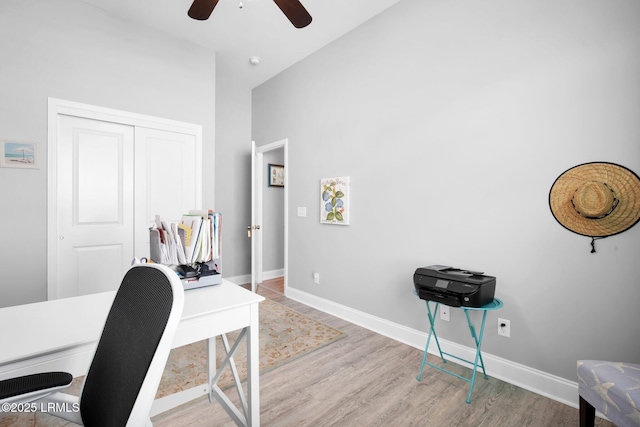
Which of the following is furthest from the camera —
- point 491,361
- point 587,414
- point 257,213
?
point 257,213

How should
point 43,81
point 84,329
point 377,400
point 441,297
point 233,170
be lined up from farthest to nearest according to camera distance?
1. point 233,170
2. point 43,81
3. point 441,297
4. point 377,400
5. point 84,329

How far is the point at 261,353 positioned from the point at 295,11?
8.27 feet

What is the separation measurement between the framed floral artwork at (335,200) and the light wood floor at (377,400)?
4.62 ft

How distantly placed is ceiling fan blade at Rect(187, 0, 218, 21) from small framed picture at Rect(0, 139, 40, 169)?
184 cm

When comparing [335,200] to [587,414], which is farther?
[335,200]

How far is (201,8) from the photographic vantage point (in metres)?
2.01

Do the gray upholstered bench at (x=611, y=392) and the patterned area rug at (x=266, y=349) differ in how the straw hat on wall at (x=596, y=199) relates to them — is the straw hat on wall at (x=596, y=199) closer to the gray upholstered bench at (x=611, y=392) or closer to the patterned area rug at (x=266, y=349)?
the gray upholstered bench at (x=611, y=392)

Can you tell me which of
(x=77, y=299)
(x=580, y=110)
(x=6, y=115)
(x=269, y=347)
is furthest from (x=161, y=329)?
(x=6, y=115)

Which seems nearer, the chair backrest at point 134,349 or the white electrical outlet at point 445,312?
the chair backrest at point 134,349

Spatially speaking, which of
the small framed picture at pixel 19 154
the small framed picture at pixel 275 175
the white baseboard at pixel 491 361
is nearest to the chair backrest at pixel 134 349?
the white baseboard at pixel 491 361

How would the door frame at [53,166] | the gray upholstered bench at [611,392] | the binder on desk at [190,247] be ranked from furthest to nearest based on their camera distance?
1. the door frame at [53,166]
2. the binder on desk at [190,247]
3. the gray upholstered bench at [611,392]

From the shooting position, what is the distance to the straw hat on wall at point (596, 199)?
1.69 m

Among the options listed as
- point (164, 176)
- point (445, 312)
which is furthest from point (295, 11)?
point (445, 312)

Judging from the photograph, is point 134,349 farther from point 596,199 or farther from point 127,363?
point 596,199
